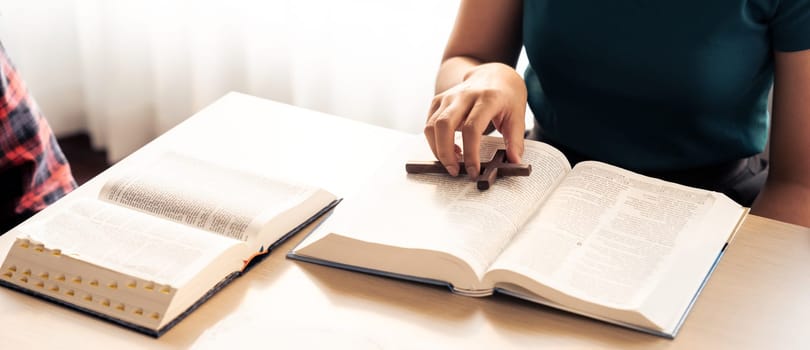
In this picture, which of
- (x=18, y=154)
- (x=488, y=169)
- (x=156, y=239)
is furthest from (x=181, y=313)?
(x=18, y=154)

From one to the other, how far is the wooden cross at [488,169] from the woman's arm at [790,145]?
1.32 feet

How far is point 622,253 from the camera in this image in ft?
3.31

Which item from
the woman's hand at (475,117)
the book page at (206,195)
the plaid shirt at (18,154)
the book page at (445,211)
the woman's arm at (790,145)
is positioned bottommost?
the plaid shirt at (18,154)

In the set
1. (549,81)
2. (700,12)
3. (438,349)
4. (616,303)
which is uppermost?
(700,12)

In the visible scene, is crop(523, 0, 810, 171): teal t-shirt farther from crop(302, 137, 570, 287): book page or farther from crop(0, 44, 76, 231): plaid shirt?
crop(0, 44, 76, 231): plaid shirt

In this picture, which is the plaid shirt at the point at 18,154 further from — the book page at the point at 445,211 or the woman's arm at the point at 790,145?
the woman's arm at the point at 790,145

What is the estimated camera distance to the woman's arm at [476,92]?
1.13 m

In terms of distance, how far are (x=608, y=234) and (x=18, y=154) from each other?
Result: 0.97 m

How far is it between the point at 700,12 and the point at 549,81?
0.26 metres

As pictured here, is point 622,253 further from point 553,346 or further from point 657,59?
point 657,59

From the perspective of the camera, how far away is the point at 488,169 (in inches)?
43.6

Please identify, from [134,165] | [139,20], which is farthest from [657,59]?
[139,20]

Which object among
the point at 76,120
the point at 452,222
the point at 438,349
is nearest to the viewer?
the point at 438,349

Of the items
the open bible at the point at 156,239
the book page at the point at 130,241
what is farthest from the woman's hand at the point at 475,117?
the book page at the point at 130,241
